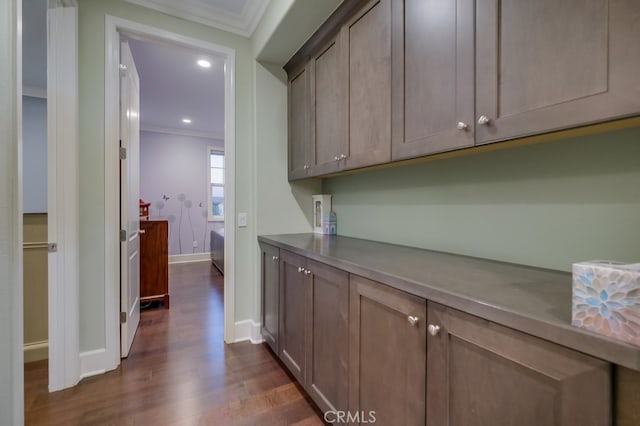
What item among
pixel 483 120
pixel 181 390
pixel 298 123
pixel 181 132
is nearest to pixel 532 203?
pixel 483 120

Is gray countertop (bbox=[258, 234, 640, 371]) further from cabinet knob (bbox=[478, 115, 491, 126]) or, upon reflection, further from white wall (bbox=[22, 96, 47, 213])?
white wall (bbox=[22, 96, 47, 213])

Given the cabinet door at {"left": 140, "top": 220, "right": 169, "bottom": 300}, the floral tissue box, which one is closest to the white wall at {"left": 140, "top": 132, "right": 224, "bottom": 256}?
the cabinet door at {"left": 140, "top": 220, "right": 169, "bottom": 300}

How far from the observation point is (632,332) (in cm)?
49

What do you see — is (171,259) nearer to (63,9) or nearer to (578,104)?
(63,9)

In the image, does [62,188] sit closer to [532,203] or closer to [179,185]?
[532,203]

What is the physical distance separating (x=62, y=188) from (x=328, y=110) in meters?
1.75

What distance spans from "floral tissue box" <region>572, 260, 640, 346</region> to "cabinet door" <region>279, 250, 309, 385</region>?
1198 mm

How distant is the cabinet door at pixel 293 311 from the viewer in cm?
162

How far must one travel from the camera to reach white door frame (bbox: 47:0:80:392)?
173 cm

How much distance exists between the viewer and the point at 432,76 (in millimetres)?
1159

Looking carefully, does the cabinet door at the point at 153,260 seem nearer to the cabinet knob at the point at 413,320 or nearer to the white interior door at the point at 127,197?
the white interior door at the point at 127,197

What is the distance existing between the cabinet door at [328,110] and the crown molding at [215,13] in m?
0.62

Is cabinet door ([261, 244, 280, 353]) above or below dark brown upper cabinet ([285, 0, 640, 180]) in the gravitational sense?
below

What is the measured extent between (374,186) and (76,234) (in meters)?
1.97
